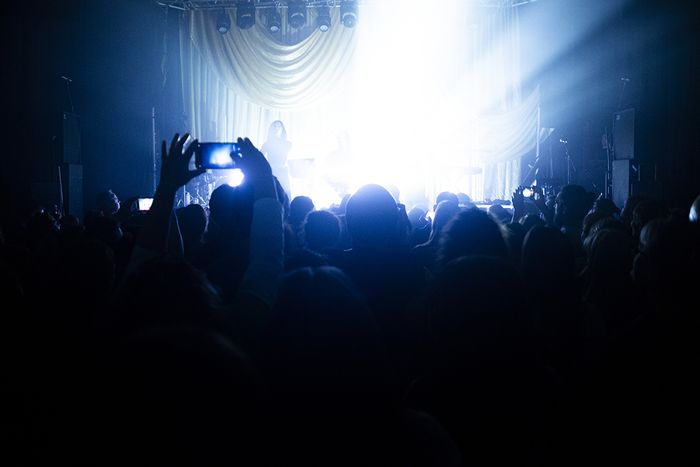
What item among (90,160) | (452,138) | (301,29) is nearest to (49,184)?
(90,160)

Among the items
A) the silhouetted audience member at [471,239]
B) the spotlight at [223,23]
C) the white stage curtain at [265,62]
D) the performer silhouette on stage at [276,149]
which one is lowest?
the silhouetted audience member at [471,239]

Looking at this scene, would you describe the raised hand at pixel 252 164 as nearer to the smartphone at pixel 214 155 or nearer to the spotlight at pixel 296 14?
the smartphone at pixel 214 155

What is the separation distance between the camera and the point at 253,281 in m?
2.18

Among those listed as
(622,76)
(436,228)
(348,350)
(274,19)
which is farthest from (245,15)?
(348,350)

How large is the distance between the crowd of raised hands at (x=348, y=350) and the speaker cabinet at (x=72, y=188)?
27.6 feet

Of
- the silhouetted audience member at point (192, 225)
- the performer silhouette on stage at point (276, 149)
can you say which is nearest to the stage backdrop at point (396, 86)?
the performer silhouette on stage at point (276, 149)

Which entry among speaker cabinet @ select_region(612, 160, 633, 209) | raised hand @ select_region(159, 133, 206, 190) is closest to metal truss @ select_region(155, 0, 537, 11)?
speaker cabinet @ select_region(612, 160, 633, 209)

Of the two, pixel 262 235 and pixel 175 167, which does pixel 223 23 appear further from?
pixel 262 235

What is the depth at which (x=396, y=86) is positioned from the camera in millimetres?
14844

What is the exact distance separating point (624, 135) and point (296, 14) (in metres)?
7.43

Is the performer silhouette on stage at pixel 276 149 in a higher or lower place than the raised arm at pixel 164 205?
higher

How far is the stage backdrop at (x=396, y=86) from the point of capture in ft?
46.6

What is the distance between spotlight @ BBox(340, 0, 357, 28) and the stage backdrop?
→ 784 millimetres

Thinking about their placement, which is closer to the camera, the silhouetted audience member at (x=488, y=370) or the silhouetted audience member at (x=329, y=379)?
the silhouetted audience member at (x=329, y=379)
